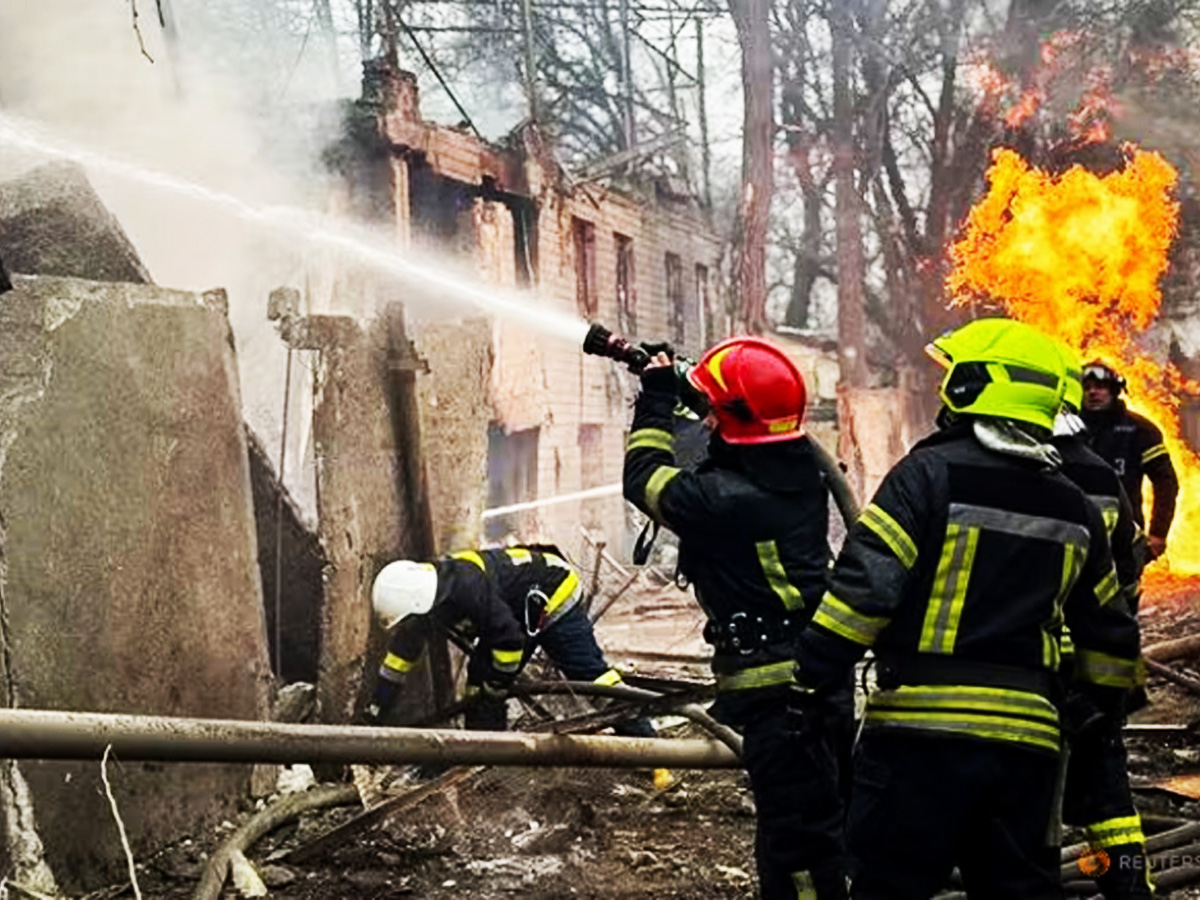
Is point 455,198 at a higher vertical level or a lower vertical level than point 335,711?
higher

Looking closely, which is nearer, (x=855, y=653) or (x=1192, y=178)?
Answer: (x=855, y=653)

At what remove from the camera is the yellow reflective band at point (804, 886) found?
357cm

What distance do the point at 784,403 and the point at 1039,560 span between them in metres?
1.10

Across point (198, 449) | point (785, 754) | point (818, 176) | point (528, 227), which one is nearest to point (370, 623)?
point (198, 449)

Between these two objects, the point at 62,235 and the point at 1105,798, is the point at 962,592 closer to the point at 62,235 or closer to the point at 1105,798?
the point at 1105,798

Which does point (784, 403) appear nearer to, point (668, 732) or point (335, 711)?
point (335, 711)

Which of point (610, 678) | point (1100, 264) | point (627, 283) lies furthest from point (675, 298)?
point (610, 678)

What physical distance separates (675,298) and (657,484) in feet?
62.2

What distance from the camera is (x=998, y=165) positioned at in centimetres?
2158

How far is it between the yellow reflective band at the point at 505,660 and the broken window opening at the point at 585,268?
13.3 meters

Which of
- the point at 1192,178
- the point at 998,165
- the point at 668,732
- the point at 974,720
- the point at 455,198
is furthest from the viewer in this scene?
the point at 998,165

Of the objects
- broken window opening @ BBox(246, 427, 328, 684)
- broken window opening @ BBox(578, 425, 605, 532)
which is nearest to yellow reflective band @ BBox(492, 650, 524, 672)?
broken window opening @ BBox(246, 427, 328, 684)

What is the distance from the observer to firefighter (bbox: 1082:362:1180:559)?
647 centimetres

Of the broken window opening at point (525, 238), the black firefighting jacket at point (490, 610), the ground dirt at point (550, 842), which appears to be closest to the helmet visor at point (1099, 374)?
the ground dirt at point (550, 842)
